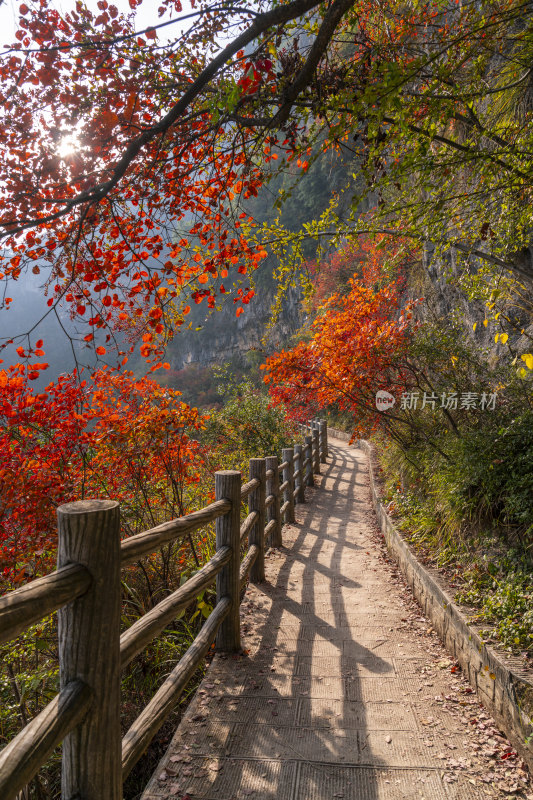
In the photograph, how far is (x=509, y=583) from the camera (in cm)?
327

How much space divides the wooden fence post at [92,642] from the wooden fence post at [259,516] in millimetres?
3032

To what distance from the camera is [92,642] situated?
4.89 feet

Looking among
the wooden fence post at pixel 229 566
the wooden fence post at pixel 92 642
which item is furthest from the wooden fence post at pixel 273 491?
the wooden fence post at pixel 92 642

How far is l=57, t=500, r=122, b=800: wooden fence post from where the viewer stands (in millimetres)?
1482

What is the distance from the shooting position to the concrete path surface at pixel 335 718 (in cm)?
213

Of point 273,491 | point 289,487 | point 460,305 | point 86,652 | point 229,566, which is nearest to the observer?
point 86,652

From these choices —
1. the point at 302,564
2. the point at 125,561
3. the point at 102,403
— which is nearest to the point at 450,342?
the point at 302,564

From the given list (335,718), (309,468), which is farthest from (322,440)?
(335,718)

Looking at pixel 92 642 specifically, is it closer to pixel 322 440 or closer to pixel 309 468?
pixel 309 468

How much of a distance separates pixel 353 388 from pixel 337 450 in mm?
9356

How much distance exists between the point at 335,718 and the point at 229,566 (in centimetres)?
115

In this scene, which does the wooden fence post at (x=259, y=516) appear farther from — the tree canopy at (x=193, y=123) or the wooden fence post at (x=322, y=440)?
the wooden fence post at (x=322, y=440)

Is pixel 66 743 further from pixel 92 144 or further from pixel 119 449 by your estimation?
pixel 92 144

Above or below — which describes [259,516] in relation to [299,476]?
above
